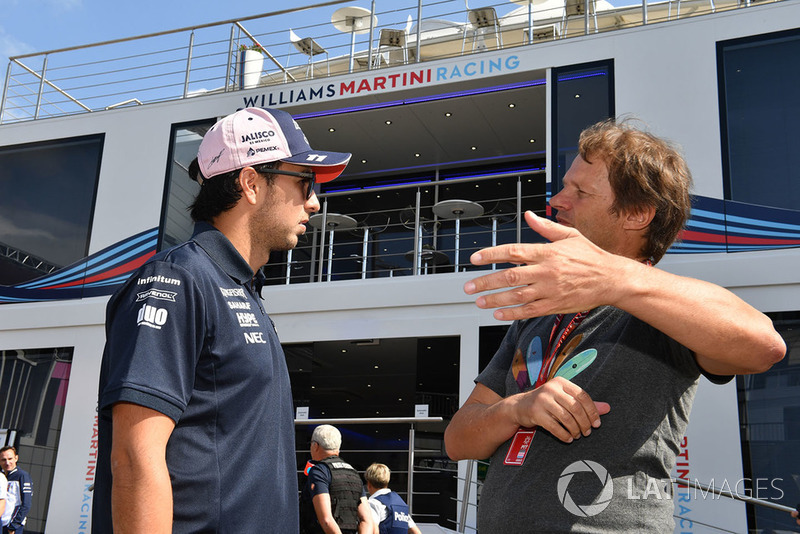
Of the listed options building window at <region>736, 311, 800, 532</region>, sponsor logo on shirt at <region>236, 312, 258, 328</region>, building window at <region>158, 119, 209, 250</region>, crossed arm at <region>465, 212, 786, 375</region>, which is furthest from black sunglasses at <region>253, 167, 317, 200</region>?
building window at <region>158, 119, 209, 250</region>

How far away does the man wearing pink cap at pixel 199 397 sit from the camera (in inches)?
39.8

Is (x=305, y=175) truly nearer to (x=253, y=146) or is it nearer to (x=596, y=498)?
(x=253, y=146)

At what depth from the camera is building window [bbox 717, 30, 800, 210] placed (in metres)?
4.85

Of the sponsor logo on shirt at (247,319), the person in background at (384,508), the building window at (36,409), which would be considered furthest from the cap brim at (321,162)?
the building window at (36,409)

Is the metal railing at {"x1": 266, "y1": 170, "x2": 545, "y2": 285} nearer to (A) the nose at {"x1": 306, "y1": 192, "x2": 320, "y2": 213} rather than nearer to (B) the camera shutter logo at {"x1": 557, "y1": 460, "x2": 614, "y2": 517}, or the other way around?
(A) the nose at {"x1": 306, "y1": 192, "x2": 320, "y2": 213}

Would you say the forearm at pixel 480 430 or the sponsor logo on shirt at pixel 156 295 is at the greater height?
the sponsor logo on shirt at pixel 156 295

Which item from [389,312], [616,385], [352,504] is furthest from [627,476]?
[389,312]

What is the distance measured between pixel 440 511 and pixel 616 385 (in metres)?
6.70

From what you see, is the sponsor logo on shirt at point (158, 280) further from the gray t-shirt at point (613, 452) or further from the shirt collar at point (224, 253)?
the gray t-shirt at point (613, 452)

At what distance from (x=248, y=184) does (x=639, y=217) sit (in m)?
0.65

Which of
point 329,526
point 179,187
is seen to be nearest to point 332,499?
point 329,526

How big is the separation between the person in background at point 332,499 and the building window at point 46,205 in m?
4.20

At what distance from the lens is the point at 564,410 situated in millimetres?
958

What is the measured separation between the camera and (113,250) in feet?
21.6
